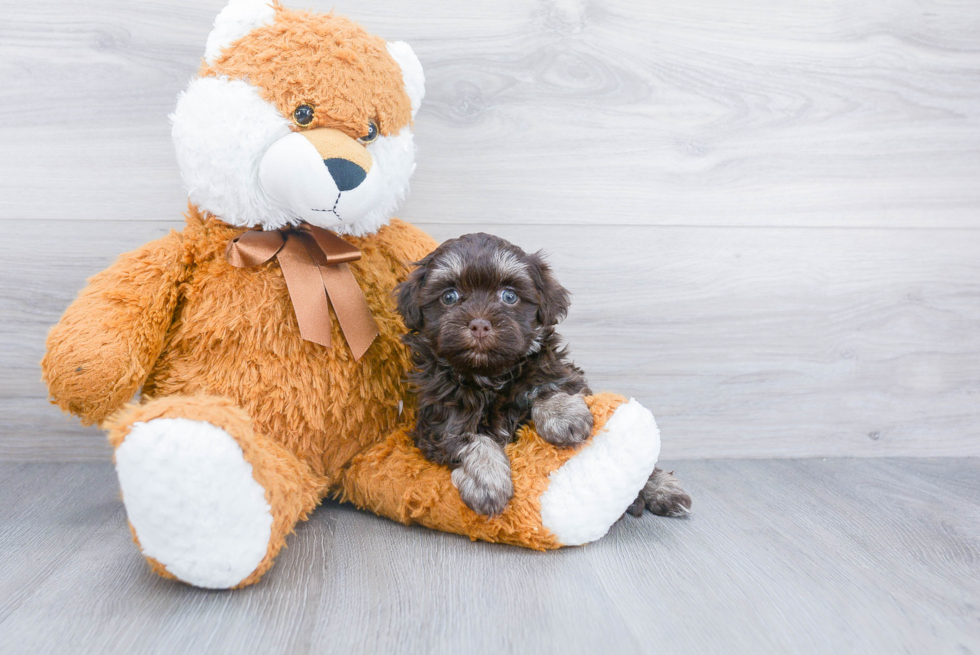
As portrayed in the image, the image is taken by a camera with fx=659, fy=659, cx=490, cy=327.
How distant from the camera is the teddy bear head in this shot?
1.18m

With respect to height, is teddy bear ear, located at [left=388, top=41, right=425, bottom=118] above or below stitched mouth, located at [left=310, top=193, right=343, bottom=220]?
above

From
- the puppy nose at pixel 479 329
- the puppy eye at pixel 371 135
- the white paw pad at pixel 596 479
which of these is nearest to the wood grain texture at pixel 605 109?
the puppy eye at pixel 371 135

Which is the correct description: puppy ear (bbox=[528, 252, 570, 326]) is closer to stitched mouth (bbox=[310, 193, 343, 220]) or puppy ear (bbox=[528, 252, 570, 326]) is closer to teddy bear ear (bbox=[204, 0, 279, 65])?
stitched mouth (bbox=[310, 193, 343, 220])

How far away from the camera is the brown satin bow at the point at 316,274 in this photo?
126cm

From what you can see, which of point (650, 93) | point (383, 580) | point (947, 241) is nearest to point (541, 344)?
point (383, 580)

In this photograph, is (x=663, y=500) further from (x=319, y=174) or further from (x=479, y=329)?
(x=319, y=174)

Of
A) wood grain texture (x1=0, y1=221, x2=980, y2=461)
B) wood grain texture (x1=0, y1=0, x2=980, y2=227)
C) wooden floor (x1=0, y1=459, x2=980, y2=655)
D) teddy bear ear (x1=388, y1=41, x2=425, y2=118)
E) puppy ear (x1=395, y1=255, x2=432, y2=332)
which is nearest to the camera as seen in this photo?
wooden floor (x1=0, y1=459, x2=980, y2=655)

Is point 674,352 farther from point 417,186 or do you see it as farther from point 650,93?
point 417,186

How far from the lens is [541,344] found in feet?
4.22

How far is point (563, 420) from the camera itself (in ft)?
3.89

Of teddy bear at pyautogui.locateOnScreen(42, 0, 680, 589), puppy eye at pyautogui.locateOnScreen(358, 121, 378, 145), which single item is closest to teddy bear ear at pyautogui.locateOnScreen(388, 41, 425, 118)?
teddy bear at pyautogui.locateOnScreen(42, 0, 680, 589)

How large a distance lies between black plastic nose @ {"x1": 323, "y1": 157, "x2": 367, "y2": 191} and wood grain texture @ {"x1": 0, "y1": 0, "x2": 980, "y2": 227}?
0.49 meters

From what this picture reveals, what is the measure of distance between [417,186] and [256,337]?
622 mm

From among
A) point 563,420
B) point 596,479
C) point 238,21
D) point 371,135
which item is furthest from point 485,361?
point 238,21
